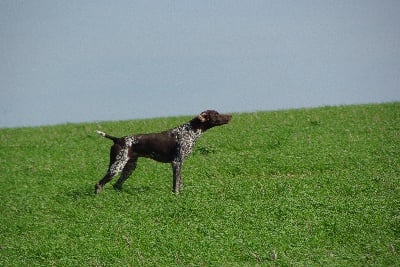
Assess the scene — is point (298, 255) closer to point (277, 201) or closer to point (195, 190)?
point (277, 201)

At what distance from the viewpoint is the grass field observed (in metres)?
14.4

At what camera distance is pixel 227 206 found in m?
16.7

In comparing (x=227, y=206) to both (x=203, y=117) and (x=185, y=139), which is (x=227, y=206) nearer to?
(x=185, y=139)

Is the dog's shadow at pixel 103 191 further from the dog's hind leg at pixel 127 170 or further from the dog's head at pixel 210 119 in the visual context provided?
the dog's head at pixel 210 119

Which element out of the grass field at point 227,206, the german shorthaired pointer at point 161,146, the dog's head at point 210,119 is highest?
the dog's head at point 210,119

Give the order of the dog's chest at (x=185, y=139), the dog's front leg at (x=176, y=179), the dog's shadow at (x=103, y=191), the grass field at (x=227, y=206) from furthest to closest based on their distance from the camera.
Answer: the dog's shadow at (x=103, y=191) → the dog's chest at (x=185, y=139) → the dog's front leg at (x=176, y=179) → the grass field at (x=227, y=206)

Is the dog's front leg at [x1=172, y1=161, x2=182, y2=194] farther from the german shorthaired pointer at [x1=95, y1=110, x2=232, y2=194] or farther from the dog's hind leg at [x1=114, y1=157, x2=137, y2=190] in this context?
the dog's hind leg at [x1=114, y1=157, x2=137, y2=190]

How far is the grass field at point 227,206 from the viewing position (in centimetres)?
1442

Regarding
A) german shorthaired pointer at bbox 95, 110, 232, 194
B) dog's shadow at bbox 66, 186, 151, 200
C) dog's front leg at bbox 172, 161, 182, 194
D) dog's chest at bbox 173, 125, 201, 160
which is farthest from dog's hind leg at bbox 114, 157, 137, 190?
dog's chest at bbox 173, 125, 201, 160

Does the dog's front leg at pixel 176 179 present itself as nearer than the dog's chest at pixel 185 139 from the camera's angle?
Yes

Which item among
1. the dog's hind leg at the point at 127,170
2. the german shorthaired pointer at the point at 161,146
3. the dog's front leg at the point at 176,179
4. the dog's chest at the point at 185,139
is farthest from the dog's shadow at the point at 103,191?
the dog's chest at the point at 185,139

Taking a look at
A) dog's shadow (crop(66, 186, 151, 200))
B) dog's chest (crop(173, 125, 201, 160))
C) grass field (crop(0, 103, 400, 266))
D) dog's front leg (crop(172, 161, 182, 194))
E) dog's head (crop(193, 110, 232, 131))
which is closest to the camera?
grass field (crop(0, 103, 400, 266))

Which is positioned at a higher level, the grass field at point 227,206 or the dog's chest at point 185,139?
the dog's chest at point 185,139

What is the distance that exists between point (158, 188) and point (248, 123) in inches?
465
